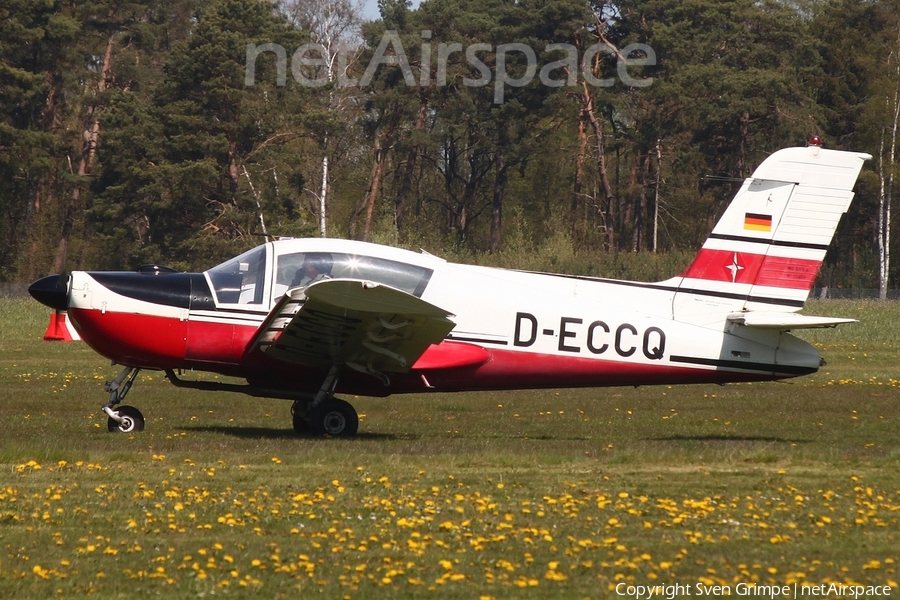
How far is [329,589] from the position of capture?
18.6 feet

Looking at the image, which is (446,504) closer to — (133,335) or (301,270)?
(301,270)

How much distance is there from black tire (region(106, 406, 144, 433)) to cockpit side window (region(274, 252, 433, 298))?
80.2 inches

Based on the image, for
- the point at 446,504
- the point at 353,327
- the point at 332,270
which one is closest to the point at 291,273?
the point at 332,270

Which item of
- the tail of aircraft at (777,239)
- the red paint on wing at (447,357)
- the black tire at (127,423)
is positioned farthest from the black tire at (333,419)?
the tail of aircraft at (777,239)

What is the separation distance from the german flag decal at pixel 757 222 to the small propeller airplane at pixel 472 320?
0.02 meters

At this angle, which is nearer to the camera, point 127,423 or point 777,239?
point 127,423

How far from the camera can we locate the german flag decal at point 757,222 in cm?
1234

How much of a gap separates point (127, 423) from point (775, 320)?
272 inches

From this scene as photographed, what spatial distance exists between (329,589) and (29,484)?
3.67 meters

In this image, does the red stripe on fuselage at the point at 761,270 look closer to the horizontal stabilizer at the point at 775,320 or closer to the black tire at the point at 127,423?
the horizontal stabilizer at the point at 775,320

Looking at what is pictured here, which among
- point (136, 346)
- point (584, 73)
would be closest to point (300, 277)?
point (136, 346)

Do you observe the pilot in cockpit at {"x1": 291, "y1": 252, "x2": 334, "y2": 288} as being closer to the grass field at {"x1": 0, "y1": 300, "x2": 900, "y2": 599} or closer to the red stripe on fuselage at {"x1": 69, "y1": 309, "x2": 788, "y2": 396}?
the red stripe on fuselage at {"x1": 69, "y1": 309, "x2": 788, "y2": 396}

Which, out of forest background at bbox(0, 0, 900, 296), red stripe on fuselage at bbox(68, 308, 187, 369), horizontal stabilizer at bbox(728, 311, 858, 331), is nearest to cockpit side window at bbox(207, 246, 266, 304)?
red stripe on fuselage at bbox(68, 308, 187, 369)

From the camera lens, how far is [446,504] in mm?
7715
